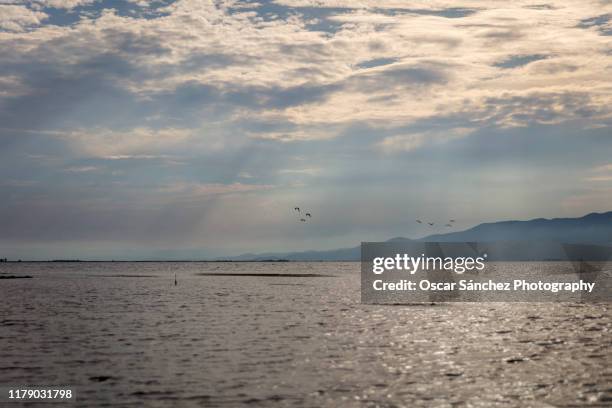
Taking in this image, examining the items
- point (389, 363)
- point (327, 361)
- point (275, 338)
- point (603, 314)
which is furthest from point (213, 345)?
point (603, 314)

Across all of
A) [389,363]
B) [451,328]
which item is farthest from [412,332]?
[389,363]

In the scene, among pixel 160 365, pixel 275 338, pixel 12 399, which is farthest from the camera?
pixel 275 338

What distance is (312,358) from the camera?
43906 mm

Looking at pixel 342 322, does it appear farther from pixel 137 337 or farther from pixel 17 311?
pixel 17 311

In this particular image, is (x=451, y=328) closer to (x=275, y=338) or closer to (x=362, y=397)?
(x=275, y=338)

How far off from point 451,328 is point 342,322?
10969 millimetres

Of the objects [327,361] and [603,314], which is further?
[603,314]

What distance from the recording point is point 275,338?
179ft

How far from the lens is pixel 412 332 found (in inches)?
2345

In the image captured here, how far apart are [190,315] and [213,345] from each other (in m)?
26.4

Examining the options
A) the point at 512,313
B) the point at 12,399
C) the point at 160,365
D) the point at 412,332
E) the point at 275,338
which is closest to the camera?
the point at 12,399

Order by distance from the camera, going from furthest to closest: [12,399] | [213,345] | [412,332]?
[412,332], [213,345], [12,399]

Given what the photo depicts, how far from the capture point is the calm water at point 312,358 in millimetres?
33000

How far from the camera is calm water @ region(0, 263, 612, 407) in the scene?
108 feet
